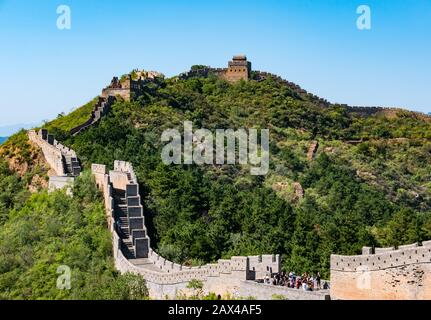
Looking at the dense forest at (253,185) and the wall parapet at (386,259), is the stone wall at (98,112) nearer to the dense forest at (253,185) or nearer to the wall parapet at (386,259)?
the dense forest at (253,185)

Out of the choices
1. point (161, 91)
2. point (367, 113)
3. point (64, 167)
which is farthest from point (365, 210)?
point (367, 113)

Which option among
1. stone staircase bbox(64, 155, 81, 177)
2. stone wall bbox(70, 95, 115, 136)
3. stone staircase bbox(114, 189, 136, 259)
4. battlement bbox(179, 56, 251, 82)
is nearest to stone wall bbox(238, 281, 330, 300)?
stone staircase bbox(114, 189, 136, 259)

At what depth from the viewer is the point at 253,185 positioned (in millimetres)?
68062

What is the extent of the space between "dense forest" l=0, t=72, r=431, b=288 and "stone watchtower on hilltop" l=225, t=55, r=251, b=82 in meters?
2.12

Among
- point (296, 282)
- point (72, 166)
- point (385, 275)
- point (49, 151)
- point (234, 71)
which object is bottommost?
point (296, 282)

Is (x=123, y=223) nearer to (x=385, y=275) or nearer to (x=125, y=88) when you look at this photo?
(x=385, y=275)

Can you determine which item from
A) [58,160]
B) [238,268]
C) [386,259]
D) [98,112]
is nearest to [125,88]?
[98,112]

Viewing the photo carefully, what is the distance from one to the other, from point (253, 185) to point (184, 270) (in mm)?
31097

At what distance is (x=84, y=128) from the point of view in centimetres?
6631

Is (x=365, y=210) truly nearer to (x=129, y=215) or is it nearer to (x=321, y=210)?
(x=321, y=210)

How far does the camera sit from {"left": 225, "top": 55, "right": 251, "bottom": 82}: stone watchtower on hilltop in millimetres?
93000

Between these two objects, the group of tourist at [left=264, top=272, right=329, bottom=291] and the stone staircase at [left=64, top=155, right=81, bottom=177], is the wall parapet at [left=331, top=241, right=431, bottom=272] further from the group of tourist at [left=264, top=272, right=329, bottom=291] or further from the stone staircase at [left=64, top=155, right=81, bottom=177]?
the stone staircase at [left=64, top=155, right=81, bottom=177]

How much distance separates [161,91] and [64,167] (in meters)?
28.6

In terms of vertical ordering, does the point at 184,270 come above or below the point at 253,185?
below
